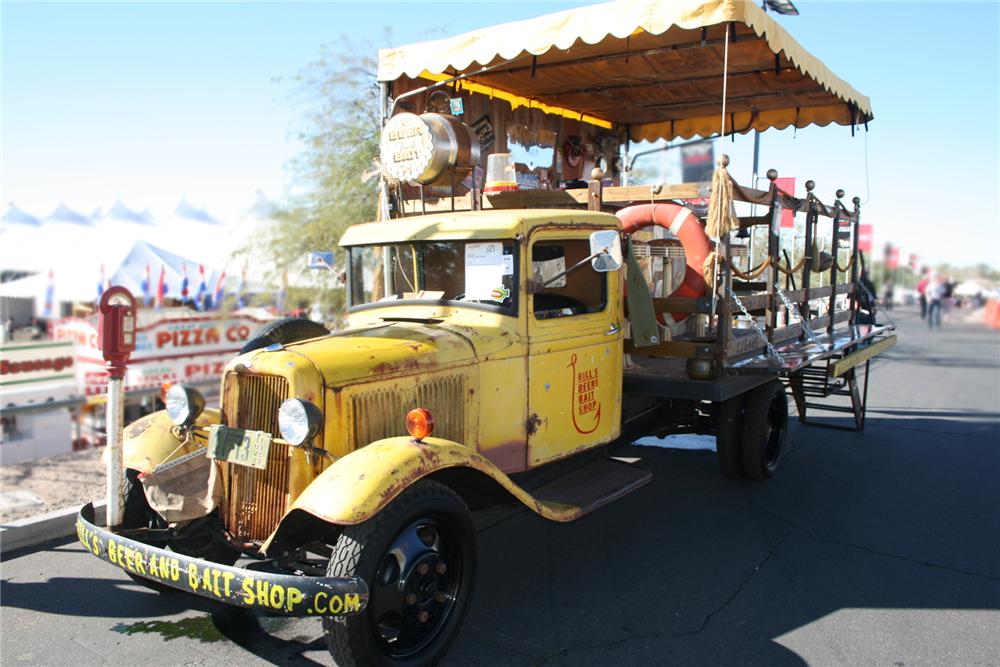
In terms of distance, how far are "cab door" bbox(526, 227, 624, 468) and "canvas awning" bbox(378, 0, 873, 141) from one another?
1.70m

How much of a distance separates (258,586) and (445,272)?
7.13 feet

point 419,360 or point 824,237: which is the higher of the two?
point 824,237

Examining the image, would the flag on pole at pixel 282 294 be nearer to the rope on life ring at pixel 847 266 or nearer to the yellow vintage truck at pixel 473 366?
the yellow vintage truck at pixel 473 366

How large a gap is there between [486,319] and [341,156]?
29.2ft

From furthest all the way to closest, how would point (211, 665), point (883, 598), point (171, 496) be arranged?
1. point (883, 598)
2. point (171, 496)
3. point (211, 665)

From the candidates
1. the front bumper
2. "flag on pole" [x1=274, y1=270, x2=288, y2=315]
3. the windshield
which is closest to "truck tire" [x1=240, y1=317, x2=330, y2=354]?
the windshield

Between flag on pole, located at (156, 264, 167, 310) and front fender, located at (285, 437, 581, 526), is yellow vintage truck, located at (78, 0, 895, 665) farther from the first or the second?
flag on pole, located at (156, 264, 167, 310)

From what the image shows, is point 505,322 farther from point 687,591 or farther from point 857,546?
point 857,546

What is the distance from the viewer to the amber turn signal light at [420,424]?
3.20 metres

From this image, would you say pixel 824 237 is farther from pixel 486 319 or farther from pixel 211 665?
pixel 211 665

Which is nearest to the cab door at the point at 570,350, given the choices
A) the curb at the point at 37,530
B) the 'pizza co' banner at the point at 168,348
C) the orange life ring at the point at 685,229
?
the orange life ring at the point at 685,229

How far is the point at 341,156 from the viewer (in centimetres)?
1201

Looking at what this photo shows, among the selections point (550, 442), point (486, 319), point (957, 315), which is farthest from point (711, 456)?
point (957, 315)

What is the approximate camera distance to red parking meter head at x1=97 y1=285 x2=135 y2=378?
349 centimetres
